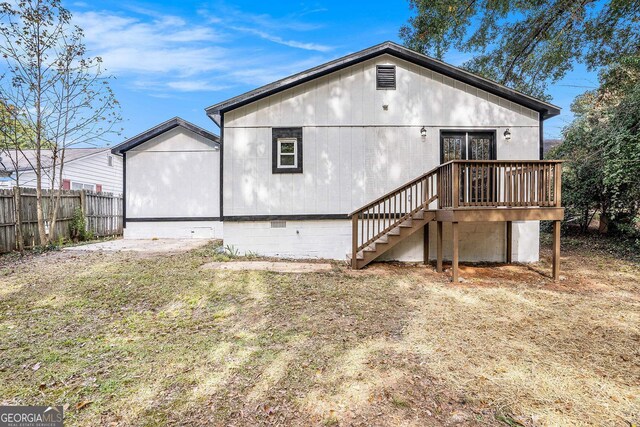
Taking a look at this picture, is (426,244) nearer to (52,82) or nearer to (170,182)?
(170,182)

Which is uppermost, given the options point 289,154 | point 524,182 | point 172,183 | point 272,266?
point 289,154

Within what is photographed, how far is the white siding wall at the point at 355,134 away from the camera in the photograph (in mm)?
8023

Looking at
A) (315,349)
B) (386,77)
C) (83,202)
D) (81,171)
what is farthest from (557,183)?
(81,171)

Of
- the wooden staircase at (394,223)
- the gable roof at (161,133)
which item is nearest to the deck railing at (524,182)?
the wooden staircase at (394,223)

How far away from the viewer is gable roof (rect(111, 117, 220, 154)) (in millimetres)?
11336

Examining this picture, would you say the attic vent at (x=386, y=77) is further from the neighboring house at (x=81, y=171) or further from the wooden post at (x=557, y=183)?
the neighboring house at (x=81, y=171)

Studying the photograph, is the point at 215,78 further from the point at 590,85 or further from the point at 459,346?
the point at 459,346

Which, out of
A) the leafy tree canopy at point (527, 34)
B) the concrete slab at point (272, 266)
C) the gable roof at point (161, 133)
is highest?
the leafy tree canopy at point (527, 34)

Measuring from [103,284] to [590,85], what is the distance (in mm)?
15845

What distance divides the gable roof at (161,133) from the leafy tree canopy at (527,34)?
29.1 feet

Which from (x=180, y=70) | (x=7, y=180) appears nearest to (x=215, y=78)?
(x=180, y=70)

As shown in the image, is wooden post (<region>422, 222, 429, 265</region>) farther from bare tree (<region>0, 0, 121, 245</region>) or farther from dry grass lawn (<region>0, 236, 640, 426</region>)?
bare tree (<region>0, 0, 121, 245</region>)

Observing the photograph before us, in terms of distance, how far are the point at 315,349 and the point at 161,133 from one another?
430 inches

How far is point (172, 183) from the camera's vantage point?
11.8 meters
